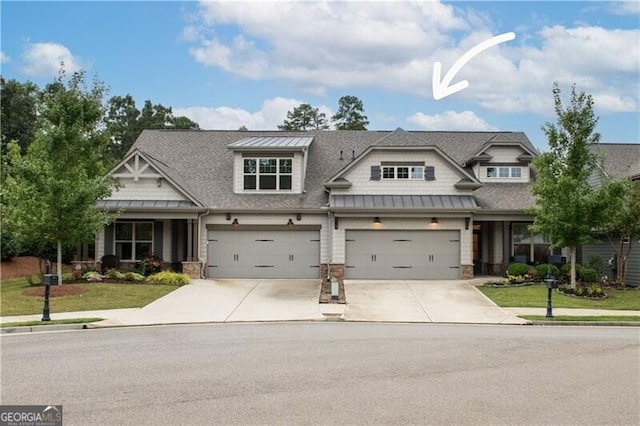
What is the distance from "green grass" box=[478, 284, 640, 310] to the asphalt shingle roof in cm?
563

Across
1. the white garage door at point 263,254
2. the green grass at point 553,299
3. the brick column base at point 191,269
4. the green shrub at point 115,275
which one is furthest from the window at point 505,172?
the green shrub at point 115,275

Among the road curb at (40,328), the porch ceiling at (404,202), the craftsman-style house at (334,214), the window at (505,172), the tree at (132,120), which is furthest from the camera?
the tree at (132,120)

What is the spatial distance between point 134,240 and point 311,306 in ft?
38.5

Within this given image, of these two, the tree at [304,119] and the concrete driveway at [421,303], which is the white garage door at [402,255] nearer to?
the concrete driveway at [421,303]

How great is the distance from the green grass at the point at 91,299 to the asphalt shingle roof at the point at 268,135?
6.19m

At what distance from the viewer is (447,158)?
2670 cm

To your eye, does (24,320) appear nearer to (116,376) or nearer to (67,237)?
(67,237)

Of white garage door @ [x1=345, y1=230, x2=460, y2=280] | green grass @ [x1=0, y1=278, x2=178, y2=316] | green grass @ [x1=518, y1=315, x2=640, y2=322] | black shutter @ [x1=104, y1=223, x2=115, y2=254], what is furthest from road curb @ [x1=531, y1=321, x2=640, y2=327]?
black shutter @ [x1=104, y1=223, x2=115, y2=254]

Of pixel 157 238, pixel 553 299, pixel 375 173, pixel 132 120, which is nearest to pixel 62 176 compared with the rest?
pixel 157 238

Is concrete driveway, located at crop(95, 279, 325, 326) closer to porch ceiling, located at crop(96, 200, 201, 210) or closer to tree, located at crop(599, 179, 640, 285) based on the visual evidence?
porch ceiling, located at crop(96, 200, 201, 210)

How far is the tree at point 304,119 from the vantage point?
67000 mm

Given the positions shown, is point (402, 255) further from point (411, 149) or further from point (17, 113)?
point (17, 113)

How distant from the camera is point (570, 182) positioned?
69.8ft

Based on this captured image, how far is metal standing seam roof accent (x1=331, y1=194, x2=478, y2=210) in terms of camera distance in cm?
2569
